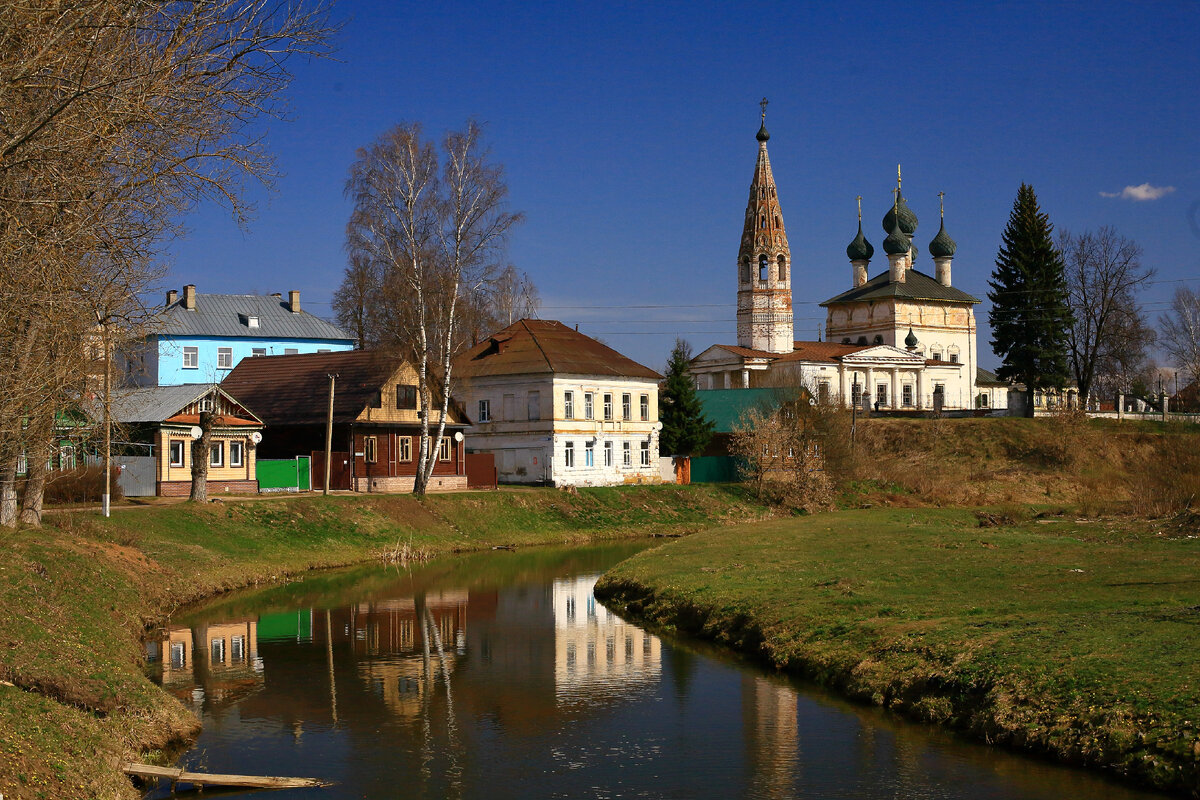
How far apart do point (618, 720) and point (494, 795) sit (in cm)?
373

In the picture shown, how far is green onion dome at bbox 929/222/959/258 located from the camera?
10356 centimetres

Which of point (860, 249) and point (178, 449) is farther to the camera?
point (860, 249)

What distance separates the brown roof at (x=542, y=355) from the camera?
57.8 metres

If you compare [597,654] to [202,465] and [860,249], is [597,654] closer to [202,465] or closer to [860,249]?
[202,465]

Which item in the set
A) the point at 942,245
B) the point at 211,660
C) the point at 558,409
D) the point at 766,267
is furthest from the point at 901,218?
the point at 211,660

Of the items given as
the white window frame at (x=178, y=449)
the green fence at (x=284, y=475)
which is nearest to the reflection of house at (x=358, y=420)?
the green fence at (x=284, y=475)

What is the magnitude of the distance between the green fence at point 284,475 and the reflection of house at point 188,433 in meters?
0.41

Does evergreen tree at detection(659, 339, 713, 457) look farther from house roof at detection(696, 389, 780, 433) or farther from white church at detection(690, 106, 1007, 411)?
white church at detection(690, 106, 1007, 411)

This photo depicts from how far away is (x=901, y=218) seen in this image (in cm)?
10238

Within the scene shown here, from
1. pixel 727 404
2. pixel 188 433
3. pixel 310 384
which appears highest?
pixel 310 384

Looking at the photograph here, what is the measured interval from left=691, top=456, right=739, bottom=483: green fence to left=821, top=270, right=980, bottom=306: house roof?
37.8 meters

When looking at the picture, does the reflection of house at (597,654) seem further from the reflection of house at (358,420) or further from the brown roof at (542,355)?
the brown roof at (542,355)

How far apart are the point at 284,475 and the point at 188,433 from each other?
4572 mm

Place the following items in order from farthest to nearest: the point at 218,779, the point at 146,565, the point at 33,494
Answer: the point at 146,565 < the point at 33,494 < the point at 218,779
